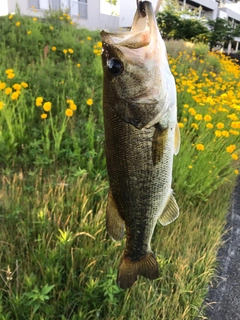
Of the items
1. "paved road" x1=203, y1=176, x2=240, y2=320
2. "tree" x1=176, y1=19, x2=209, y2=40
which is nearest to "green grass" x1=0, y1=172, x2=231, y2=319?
"paved road" x1=203, y1=176, x2=240, y2=320

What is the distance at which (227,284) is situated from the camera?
106 inches

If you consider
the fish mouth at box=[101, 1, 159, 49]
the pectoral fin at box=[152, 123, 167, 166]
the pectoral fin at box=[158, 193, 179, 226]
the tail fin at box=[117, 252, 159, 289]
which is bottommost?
the tail fin at box=[117, 252, 159, 289]

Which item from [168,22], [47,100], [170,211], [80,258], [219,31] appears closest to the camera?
[170,211]

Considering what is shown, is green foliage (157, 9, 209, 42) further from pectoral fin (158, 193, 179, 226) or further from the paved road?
pectoral fin (158, 193, 179, 226)

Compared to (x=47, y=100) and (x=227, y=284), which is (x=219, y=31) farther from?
(x=227, y=284)

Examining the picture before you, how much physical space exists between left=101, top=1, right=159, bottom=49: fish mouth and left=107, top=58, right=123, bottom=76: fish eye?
0.15 feet

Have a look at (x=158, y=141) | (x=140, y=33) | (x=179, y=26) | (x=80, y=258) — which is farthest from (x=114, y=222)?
(x=179, y=26)

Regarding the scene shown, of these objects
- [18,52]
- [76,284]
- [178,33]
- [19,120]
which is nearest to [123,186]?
[76,284]

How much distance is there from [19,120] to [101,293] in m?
2.05

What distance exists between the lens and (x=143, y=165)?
1145 millimetres

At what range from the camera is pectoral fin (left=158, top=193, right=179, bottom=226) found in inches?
53.3

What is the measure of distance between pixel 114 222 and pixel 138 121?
43 centimetres

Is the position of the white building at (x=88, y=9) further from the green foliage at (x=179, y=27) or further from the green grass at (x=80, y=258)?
the green grass at (x=80, y=258)

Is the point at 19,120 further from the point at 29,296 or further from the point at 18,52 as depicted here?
the point at 18,52
